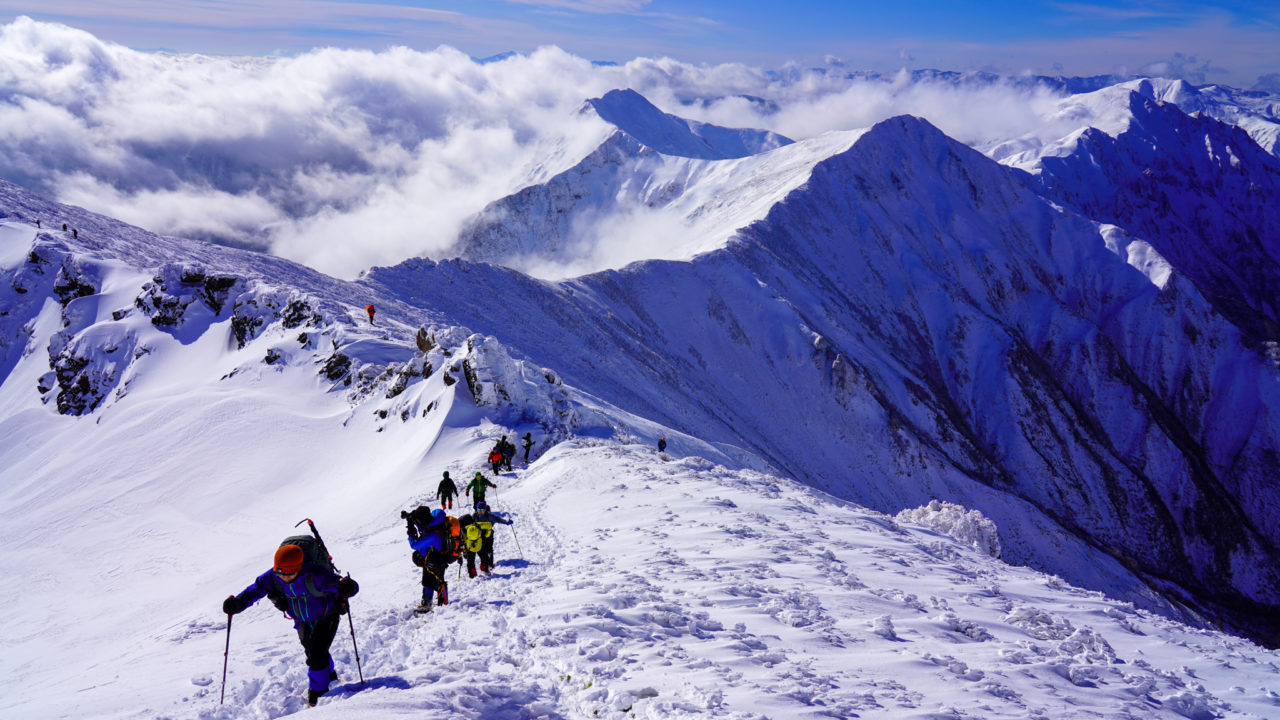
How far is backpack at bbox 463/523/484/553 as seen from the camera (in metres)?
14.1

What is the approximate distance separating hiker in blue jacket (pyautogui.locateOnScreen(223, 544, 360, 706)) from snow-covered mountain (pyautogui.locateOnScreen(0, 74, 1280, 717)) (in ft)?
1.71

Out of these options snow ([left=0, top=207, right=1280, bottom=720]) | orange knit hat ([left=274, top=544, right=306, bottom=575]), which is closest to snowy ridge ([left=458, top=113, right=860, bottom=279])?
snow ([left=0, top=207, right=1280, bottom=720])

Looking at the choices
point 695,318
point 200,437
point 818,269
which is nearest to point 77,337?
point 200,437

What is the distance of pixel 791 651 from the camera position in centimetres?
918

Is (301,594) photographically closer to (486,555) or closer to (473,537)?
(473,537)

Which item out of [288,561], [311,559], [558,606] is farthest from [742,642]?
[288,561]

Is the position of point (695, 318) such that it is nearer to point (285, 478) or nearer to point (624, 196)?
point (285, 478)

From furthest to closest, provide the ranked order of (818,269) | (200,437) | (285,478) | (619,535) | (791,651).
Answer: (818,269) → (200,437) → (285,478) → (619,535) → (791,651)

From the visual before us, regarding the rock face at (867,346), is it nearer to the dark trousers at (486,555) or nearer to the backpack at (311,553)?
the dark trousers at (486,555)

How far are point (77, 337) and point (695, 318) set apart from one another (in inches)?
2457

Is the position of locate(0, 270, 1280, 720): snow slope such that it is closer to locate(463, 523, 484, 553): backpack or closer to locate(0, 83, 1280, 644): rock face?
locate(463, 523, 484, 553): backpack

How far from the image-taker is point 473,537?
46.3 feet

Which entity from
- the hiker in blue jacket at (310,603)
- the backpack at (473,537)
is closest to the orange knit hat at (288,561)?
the hiker in blue jacket at (310,603)

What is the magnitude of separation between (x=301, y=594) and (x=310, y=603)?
17 centimetres
